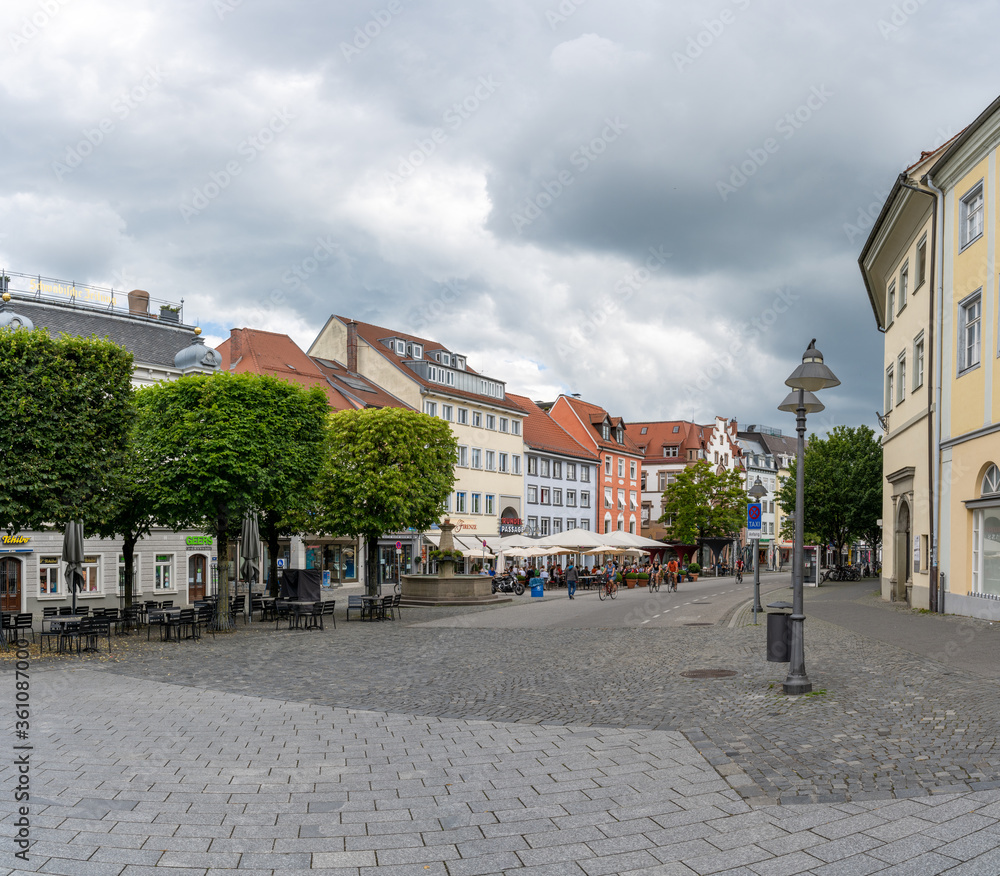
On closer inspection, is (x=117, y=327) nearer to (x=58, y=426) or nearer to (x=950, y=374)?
(x=58, y=426)

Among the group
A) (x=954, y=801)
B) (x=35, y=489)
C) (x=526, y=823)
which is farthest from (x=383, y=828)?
(x=35, y=489)

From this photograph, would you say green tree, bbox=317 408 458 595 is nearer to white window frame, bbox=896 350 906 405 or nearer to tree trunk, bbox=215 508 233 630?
tree trunk, bbox=215 508 233 630

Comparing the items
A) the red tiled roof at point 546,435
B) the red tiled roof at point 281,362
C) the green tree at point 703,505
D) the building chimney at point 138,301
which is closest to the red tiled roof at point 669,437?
the green tree at point 703,505

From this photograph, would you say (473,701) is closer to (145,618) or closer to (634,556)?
(145,618)

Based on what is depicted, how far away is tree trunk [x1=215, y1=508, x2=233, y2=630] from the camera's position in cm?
2392

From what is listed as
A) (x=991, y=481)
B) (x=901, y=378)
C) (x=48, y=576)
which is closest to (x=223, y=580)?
(x=48, y=576)

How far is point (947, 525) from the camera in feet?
79.6

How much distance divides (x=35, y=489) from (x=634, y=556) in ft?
199

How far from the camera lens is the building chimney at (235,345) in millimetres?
52606

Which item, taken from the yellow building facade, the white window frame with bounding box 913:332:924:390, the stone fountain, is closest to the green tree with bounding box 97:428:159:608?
the stone fountain

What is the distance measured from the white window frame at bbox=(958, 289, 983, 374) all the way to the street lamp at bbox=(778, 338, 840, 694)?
1256 centimetres

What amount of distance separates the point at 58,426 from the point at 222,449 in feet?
14.0

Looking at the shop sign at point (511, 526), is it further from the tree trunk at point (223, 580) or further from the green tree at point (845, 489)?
the tree trunk at point (223, 580)

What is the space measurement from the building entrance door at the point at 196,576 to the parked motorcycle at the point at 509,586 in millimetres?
14305
